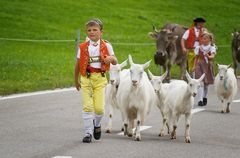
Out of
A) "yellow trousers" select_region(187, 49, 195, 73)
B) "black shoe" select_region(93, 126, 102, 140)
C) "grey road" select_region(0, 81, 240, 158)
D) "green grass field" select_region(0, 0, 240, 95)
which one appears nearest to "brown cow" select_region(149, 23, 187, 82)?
"green grass field" select_region(0, 0, 240, 95)

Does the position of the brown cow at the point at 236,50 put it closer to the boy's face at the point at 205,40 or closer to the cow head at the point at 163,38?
the cow head at the point at 163,38

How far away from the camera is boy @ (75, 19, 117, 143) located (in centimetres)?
1434

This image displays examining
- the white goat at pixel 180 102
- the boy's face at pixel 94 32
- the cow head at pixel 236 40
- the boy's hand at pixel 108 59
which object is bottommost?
the white goat at pixel 180 102

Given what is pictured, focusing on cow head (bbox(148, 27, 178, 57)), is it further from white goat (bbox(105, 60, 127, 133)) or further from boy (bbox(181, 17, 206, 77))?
white goat (bbox(105, 60, 127, 133))

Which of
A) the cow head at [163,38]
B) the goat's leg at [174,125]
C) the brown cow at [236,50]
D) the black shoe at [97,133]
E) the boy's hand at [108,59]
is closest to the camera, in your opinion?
the boy's hand at [108,59]

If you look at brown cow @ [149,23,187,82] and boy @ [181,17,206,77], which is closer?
boy @ [181,17,206,77]

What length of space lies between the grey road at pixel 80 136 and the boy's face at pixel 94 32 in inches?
66.8

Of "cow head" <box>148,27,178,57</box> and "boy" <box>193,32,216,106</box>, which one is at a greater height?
"cow head" <box>148,27,178,57</box>

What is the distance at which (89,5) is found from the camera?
52.8 meters

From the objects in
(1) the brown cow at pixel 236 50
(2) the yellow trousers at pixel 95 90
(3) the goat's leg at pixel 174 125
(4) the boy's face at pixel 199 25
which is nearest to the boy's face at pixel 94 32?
(2) the yellow trousers at pixel 95 90

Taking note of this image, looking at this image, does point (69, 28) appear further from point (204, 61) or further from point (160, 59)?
point (204, 61)

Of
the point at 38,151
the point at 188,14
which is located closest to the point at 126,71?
the point at 38,151

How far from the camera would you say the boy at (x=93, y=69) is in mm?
14344

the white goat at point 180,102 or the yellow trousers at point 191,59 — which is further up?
the yellow trousers at point 191,59
